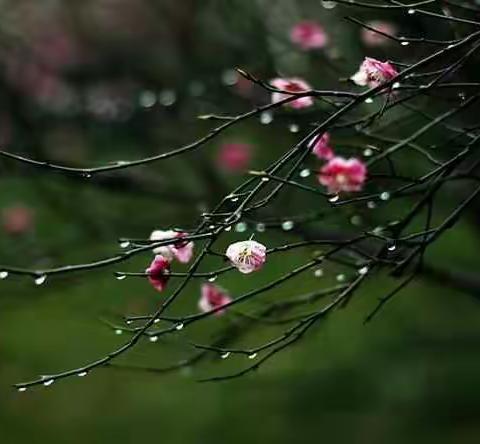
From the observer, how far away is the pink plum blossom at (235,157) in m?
7.34

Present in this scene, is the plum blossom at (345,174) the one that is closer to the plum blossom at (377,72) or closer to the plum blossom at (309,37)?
the plum blossom at (377,72)

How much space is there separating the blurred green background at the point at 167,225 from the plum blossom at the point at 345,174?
3.40 feet

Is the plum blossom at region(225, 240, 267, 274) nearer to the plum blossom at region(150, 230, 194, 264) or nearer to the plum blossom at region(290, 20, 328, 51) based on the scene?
the plum blossom at region(150, 230, 194, 264)

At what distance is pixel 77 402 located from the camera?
25.9 ft

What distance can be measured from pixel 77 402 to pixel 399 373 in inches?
82.4

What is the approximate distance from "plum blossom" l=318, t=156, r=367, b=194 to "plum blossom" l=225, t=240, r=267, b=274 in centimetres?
67

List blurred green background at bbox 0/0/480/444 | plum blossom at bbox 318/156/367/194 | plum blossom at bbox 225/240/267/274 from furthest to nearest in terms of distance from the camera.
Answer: blurred green background at bbox 0/0/480/444 → plum blossom at bbox 318/156/367/194 → plum blossom at bbox 225/240/267/274

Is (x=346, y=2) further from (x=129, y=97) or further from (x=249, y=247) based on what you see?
(x=129, y=97)

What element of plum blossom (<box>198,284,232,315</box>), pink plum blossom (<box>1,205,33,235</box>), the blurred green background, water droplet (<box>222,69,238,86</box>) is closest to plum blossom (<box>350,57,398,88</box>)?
plum blossom (<box>198,284,232,315</box>)

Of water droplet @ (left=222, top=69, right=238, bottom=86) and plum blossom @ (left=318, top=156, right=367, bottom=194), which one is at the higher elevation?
plum blossom @ (left=318, top=156, right=367, bottom=194)

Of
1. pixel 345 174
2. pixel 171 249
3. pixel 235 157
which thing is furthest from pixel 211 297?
pixel 235 157

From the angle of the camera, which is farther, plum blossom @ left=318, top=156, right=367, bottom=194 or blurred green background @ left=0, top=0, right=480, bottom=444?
blurred green background @ left=0, top=0, right=480, bottom=444

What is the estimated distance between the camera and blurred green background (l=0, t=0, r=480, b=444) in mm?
5188

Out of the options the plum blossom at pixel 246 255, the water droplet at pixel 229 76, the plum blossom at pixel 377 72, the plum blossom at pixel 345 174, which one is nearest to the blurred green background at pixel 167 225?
the water droplet at pixel 229 76
